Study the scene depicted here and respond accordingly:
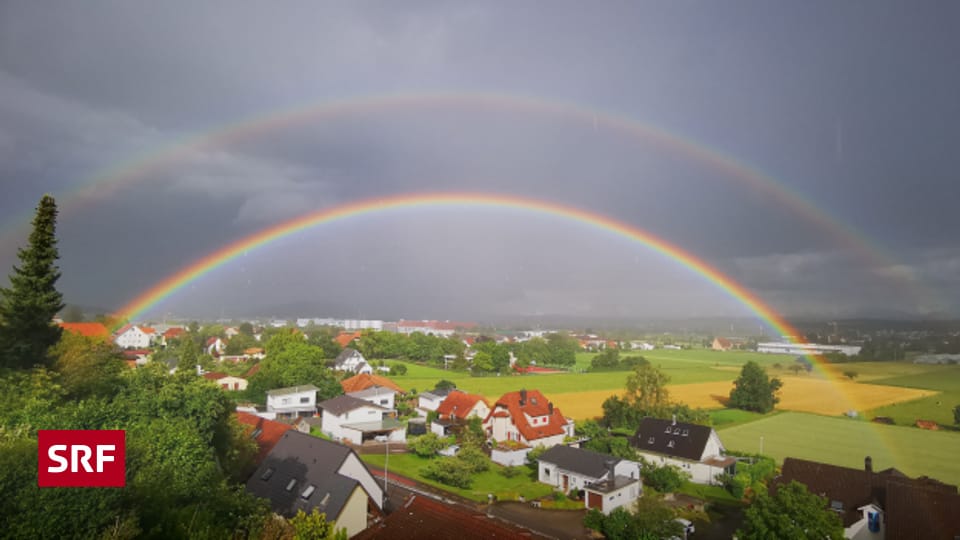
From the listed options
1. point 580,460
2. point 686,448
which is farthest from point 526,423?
point 686,448

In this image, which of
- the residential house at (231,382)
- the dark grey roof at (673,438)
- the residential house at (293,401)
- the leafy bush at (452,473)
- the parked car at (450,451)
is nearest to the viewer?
the leafy bush at (452,473)

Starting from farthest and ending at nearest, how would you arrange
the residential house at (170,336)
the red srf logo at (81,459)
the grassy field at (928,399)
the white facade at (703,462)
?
the residential house at (170,336), the grassy field at (928,399), the white facade at (703,462), the red srf logo at (81,459)

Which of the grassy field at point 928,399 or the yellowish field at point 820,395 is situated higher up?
the grassy field at point 928,399

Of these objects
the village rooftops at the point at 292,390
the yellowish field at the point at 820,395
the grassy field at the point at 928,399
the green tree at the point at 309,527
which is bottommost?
the yellowish field at the point at 820,395

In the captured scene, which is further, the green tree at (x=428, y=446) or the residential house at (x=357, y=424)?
the residential house at (x=357, y=424)

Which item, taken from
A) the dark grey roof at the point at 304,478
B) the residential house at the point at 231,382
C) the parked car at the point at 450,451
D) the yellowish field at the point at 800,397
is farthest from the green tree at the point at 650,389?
the residential house at the point at 231,382

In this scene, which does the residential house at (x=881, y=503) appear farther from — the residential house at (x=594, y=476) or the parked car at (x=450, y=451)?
the parked car at (x=450, y=451)

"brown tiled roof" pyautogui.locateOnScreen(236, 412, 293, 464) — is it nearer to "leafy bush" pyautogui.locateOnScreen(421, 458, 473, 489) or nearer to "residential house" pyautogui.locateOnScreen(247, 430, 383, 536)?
"residential house" pyautogui.locateOnScreen(247, 430, 383, 536)
